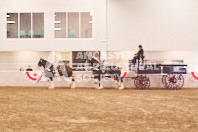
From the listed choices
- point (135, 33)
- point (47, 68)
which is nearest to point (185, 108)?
point (47, 68)

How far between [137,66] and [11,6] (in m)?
12.5

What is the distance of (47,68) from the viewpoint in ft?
61.1

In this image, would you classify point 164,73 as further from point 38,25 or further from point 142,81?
point 38,25

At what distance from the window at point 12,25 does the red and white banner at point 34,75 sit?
221 inches

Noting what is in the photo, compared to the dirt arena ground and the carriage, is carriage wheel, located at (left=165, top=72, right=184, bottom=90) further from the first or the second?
the dirt arena ground

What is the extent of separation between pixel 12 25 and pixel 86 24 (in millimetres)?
6093

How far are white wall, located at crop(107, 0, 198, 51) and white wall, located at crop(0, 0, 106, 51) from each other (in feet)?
2.64

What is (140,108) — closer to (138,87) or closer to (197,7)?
(138,87)

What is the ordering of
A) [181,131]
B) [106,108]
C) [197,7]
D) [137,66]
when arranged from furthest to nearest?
[197,7], [137,66], [106,108], [181,131]

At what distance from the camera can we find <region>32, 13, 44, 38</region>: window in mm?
24375

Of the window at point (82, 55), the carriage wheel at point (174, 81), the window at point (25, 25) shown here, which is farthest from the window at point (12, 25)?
the carriage wheel at point (174, 81)

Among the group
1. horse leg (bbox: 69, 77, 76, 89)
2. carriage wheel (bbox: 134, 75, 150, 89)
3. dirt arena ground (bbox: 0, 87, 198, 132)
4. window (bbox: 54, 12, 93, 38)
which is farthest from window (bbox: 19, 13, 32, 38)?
dirt arena ground (bbox: 0, 87, 198, 132)

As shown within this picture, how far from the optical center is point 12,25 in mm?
24578

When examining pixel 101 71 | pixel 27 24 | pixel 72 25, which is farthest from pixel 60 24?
pixel 101 71
